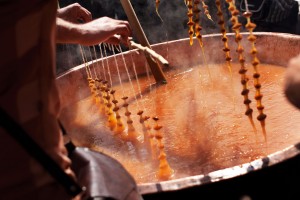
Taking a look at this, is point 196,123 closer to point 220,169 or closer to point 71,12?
point 220,169

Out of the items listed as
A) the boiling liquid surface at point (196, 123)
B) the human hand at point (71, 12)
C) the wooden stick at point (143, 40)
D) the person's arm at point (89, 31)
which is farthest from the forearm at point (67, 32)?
the wooden stick at point (143, 40)

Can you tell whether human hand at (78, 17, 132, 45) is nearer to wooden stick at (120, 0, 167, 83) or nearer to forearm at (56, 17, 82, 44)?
forearm at (56, 17, 82, 44)

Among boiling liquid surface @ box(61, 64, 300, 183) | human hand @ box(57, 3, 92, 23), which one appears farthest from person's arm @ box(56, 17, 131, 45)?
boiling liquid surface @ box(61, 64, 300, 183)

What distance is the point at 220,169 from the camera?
241 centimetres

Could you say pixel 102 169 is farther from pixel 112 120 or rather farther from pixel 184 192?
pixel 112 120

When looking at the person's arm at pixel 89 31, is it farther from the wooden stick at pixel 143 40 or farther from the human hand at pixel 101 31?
the wooden stick at pixel 143 40

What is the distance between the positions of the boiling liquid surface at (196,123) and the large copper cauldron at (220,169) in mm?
41

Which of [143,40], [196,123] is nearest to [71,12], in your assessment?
[143,40]

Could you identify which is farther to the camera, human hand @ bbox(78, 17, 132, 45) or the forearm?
human hand @ bbox(78, 17, 132, 45)

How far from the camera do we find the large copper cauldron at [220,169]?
1.94 m

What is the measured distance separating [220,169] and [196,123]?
664mm

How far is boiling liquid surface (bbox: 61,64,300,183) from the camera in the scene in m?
2.55

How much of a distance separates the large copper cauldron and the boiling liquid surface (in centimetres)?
4

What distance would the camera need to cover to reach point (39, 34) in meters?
1.39
